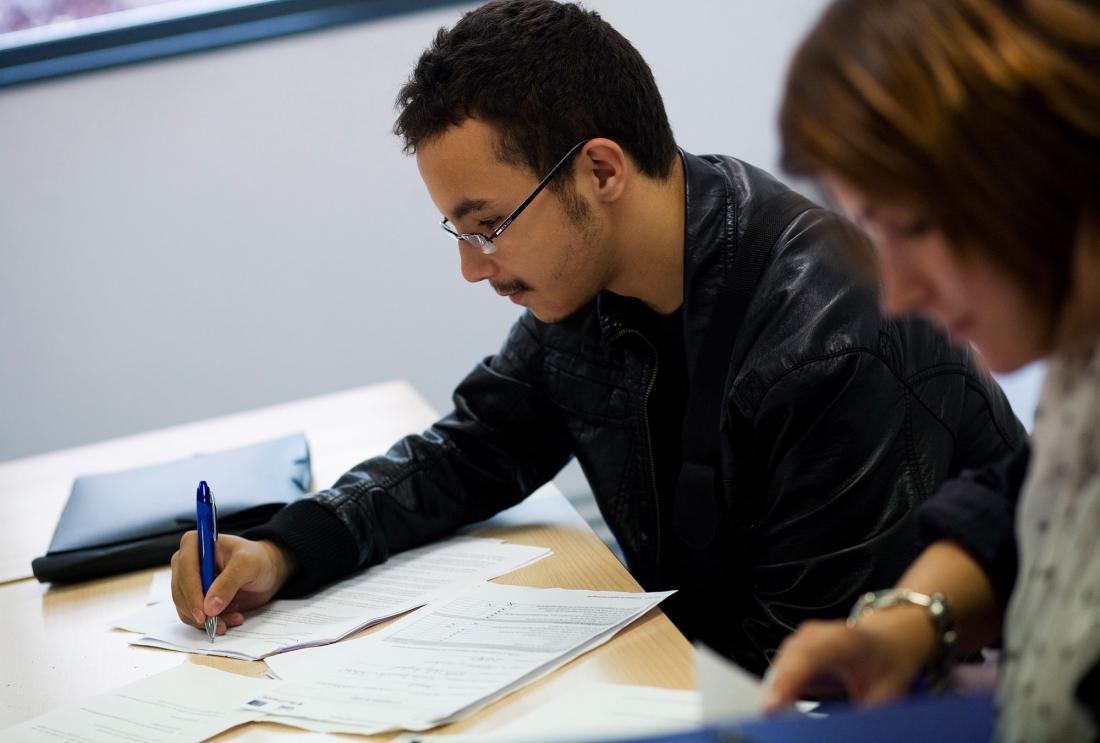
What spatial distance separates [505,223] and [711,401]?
0.33 m

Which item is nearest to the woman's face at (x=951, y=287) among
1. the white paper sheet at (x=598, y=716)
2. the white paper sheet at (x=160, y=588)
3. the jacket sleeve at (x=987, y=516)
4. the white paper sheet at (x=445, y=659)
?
the jacket sleeve at (x=987, y=516)

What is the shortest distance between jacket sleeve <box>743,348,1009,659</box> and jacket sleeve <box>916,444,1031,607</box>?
0.29 m

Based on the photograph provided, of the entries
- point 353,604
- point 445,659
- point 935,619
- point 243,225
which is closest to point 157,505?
point 353,604

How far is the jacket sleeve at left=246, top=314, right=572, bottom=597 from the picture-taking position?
1331 millimetres

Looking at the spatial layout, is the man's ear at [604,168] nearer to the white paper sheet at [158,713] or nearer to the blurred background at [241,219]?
the white paper sheet at [158,713]

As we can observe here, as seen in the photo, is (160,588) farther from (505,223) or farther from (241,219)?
(241,219)

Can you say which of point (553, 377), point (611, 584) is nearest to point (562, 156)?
point (553, 377)

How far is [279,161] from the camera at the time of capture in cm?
294

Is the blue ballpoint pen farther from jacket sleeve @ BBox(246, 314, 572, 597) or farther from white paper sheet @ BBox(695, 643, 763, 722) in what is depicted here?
white paper sheet @ BBox(695, 643, 763, 722)

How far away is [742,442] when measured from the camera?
125 centimetres

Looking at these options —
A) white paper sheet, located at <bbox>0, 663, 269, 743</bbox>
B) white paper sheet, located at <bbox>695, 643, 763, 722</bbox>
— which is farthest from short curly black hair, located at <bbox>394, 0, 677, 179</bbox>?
white paper sheet, located at <bbox>695, 643, 763, 722</bbox>

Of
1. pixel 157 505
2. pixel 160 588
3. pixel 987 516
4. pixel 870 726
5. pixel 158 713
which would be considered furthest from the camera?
pixel 157 505

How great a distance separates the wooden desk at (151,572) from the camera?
98 cm

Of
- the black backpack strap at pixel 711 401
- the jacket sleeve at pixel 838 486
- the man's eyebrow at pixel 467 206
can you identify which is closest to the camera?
the jacket sleeve at pixel 838 486
